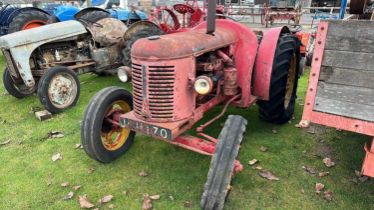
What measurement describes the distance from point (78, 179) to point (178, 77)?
5.38ft

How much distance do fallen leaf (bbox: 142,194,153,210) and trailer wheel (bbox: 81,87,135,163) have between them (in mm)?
741

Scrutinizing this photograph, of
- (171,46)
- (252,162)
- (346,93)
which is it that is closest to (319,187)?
(252,162)

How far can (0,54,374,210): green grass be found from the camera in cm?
302

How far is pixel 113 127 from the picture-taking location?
11.8 ft

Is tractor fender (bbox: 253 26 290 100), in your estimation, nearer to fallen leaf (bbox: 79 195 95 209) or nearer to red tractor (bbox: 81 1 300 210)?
red tractor (bbox: 81 1 300 210)

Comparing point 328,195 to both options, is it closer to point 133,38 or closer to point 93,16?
point 133,38

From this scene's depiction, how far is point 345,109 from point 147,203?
194cm

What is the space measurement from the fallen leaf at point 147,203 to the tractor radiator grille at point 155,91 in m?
0.80

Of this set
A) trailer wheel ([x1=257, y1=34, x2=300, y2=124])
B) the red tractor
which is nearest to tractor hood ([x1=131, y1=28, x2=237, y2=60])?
the red tractor

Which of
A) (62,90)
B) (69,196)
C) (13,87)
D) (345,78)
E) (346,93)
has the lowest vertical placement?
(69,196)

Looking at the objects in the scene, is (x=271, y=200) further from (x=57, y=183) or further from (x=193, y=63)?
(x=57, y=183)

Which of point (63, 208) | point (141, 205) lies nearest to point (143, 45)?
point (141, 205)

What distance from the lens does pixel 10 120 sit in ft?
16.5

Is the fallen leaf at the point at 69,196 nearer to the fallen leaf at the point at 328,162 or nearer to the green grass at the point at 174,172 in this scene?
the green grass at the point at 174,172
